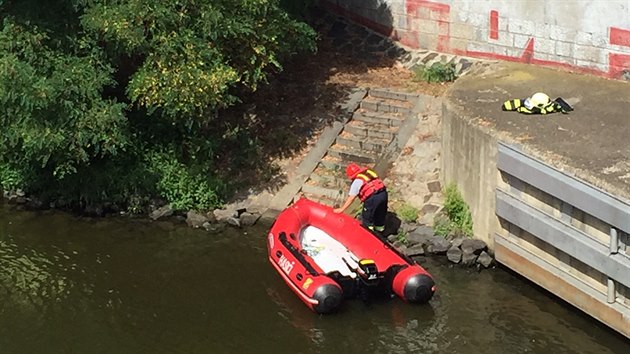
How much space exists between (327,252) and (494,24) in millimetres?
7182

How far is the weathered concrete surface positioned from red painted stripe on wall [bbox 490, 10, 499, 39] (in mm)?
1210

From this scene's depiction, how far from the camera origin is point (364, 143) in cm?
2052

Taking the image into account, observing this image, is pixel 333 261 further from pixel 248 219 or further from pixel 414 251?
pixel 248 219

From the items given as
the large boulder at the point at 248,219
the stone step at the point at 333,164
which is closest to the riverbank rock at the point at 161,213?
the large boulder at the point at 248,219

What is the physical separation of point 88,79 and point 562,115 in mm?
9123

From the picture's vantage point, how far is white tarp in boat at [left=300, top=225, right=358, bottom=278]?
1706cm

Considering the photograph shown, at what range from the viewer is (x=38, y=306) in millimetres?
16844

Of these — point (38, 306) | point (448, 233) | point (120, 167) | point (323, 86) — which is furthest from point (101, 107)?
point (448, 233)

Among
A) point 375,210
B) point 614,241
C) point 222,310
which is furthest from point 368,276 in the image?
A: point 614,241

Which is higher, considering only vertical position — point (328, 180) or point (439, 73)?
point (439, 73)

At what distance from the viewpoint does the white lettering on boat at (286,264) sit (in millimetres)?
16703

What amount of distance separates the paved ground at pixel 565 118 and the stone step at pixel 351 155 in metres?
2.19

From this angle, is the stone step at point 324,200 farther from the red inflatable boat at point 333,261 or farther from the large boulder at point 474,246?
the large boulder at point 474,246

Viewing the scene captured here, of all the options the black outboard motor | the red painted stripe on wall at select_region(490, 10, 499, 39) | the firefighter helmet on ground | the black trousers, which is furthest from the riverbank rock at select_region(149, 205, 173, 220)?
the red painted stripe on wall at select_region(490, 10, 499, 39)
